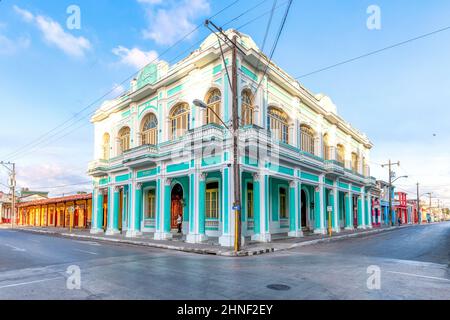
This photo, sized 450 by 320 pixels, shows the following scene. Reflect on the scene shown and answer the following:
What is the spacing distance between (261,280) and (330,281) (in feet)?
5.44

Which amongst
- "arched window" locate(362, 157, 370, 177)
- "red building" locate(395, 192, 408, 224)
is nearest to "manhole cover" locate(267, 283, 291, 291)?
"arched window" locate(362, 157, 370, 177)

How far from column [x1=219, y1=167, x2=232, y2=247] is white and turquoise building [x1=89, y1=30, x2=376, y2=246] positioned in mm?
52

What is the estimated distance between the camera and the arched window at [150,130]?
2355cm

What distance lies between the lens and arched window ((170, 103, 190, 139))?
68.9 feet

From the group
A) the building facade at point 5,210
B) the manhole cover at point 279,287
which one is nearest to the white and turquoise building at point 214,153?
the manhole cover at point 279,287

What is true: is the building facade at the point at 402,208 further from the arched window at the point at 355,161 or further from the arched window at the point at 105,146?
the arched window at the point at 105,146

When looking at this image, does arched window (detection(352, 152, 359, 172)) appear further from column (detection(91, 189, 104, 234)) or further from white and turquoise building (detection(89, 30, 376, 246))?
column (detection(91, 189, 104, 234))

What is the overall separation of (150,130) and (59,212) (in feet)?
90.2

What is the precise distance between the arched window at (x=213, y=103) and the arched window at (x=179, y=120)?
191 centimetres

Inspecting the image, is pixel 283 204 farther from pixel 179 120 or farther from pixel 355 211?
pixel 355 211

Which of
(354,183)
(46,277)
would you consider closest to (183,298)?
(46,277)

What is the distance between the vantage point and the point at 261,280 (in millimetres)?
7957

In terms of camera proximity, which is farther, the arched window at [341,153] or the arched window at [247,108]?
the arched window at [341,153]
